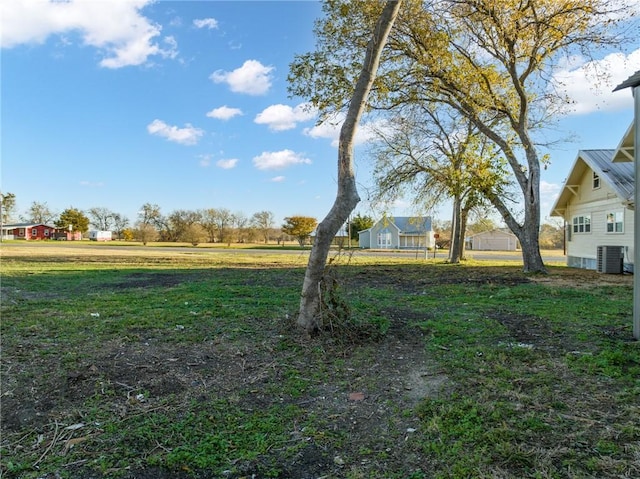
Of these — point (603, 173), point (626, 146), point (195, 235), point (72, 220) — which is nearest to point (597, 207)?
point (603, 173)

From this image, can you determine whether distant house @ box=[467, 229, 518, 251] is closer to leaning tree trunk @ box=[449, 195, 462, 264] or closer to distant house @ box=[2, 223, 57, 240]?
leaning tree trunk @ box=[449, 195, 462, 264]

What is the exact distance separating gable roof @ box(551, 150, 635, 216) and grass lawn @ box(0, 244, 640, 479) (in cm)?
1046

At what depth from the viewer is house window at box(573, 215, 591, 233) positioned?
18.2 meters

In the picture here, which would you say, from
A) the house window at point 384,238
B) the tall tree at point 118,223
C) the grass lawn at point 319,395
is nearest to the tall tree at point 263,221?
the house window at point 384,238

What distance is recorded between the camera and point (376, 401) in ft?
10.7

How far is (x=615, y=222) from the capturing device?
15.7 m

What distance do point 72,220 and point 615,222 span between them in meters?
74.5

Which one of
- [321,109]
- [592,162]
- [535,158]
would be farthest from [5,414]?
[592,162]

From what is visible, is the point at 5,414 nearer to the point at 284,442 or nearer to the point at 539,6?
the point at 284,442

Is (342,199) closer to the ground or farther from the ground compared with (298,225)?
closer to the ground

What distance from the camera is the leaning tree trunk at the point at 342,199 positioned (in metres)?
5.09

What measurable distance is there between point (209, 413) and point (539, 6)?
45.5 ft

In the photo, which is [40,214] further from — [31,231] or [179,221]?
[179,221]

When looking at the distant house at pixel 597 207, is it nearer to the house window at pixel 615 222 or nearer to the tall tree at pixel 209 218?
the house window at pixel 615 222
